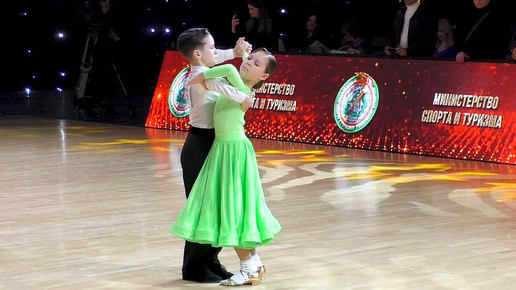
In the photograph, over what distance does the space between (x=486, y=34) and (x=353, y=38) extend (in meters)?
3.25

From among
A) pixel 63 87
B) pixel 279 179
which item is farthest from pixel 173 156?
pixel 63 87

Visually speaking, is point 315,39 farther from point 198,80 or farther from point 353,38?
point 198,80

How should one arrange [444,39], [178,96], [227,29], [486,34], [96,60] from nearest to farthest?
[486,34] → [444,39] → [178,96] → [96,60] → [227,29]

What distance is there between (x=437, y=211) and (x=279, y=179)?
2022 millimetres

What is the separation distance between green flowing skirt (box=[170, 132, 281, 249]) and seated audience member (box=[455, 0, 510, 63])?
5.72 metres

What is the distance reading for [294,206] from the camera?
309 inches

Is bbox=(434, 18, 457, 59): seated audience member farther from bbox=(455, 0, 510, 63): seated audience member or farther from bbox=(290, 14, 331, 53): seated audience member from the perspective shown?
bbox=(290, 14, 331, 53): seated audience member

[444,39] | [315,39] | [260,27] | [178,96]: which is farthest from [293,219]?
[315,39]

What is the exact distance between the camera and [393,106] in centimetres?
1110

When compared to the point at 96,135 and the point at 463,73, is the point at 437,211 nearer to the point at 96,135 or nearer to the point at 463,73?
the point at 463,73

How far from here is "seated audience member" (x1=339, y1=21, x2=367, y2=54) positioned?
13297 millimetres

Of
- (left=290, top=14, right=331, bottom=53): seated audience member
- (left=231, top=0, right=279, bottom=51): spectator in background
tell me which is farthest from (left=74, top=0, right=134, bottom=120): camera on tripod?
(left=290, top=14, right=331, bottom=53): seated audience member

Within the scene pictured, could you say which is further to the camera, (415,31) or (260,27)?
(260,27)

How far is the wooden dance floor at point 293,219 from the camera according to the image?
5637 millimetres
